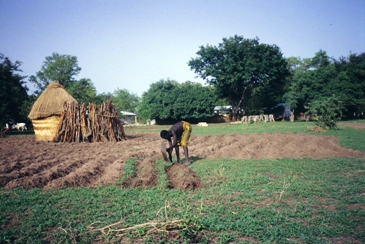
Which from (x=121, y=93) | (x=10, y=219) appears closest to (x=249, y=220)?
(x=10, y=219)

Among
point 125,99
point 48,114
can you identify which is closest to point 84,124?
point 48,114

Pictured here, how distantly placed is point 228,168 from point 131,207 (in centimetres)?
377

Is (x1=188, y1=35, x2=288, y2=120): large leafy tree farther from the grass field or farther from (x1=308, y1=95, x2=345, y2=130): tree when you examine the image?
the grass field

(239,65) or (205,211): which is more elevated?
(239,65)

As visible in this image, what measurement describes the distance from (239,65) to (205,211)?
32.7 metres

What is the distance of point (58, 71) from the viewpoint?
2039 inches

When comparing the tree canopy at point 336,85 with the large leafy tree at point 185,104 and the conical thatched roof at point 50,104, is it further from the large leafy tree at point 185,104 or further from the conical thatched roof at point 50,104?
the conical thatched roof at point 50,104

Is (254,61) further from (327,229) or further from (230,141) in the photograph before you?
(327,229)

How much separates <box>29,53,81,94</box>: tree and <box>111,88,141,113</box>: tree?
57.9ft

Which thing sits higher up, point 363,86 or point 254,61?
point 254,61

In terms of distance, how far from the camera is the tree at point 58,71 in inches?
1988

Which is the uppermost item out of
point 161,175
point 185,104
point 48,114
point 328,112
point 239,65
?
point 239,65

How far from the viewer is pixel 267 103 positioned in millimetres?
43812

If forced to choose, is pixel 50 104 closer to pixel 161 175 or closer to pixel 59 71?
pixel 161 175
